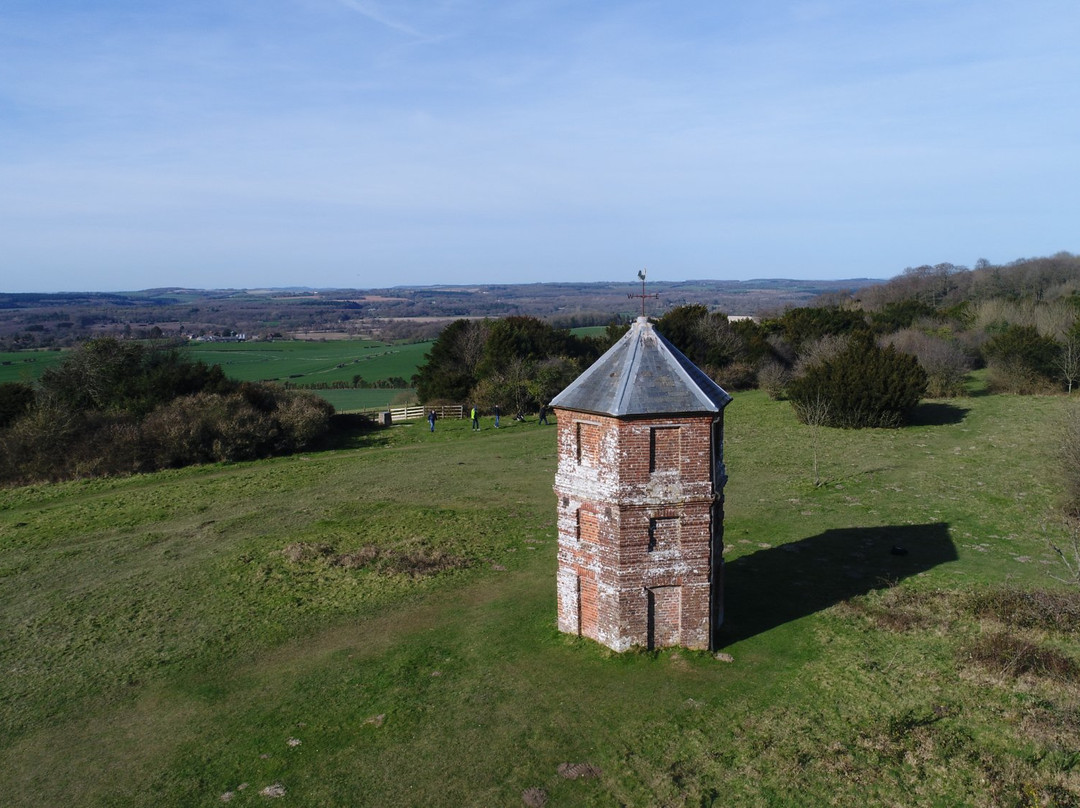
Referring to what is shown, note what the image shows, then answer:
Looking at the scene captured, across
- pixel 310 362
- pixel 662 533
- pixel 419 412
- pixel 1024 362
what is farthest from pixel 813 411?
pixel 310 362

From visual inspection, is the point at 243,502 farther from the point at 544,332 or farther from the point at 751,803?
the point at 544,332

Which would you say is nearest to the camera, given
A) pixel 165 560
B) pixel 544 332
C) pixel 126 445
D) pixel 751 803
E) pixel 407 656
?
pixel 751 803

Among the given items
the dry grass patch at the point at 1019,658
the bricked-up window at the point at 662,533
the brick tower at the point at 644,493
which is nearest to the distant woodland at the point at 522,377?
the brick tower at the point at 644,493

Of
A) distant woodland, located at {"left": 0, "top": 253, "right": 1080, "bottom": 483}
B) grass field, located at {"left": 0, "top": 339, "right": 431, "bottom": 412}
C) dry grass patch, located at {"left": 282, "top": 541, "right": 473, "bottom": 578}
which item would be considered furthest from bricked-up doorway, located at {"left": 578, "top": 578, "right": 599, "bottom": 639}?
grass field, located at {"left": 0, "top": 339, "right": 431, "bottom": 412}

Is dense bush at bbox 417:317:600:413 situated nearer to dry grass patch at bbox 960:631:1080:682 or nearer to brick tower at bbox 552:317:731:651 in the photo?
brick tower at bbox 552:317:731:651

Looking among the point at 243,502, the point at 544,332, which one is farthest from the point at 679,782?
the point at 544,332

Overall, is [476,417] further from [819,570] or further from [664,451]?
[664,451]
